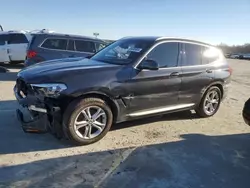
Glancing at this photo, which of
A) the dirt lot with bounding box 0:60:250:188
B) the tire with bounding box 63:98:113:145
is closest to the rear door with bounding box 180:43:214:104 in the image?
the dirt lot with bounding box 0:60:250:188

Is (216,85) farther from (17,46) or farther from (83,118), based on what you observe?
(17,46)

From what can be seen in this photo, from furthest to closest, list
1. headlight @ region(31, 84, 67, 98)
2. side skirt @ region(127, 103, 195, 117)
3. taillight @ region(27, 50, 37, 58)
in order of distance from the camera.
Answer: taillight @ region(27, 50, 37, 58), side skirt @ region(127, 103, 195, 117), headlight @ region(31, 84, 67, 98)

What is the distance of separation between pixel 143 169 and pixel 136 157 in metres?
0.41

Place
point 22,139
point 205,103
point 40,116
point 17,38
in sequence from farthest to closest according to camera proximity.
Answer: point 17,38
point 205,103
point 22,139
point 40,116

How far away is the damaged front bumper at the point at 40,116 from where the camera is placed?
15.9ft

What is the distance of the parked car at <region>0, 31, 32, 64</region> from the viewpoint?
15.2 metres

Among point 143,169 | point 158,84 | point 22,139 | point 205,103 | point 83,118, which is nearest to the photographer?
point 143,169

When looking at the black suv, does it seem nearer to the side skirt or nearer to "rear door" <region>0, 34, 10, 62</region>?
the side skirt

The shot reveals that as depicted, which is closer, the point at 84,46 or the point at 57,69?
the point at 57,69

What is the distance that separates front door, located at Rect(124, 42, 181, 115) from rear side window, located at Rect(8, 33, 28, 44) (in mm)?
10933

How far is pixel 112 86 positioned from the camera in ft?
17.3

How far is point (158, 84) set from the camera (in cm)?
589

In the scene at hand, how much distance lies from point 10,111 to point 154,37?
3.26 m

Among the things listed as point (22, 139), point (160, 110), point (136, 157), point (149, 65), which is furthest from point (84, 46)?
point (136, 157)
